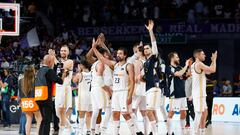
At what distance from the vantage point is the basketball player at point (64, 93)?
58.5 feet

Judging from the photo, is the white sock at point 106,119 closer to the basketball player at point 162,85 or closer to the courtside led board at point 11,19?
the basketball player at point 162,85

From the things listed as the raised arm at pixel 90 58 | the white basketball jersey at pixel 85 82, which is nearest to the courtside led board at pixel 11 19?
the raised arm at pixel 90 58

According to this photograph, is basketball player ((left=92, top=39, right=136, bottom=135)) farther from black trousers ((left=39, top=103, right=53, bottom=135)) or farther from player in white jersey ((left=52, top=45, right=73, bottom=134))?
black trousers ((left=39, top=103, right=53, bottom=135))

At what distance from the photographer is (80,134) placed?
1877cm

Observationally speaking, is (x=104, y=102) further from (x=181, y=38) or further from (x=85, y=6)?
Answer: (x=85, y=6)

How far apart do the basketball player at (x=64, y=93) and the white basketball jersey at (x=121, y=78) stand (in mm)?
1695

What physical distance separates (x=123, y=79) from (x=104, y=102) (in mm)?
1210

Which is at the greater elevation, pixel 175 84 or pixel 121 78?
pixel 121 78

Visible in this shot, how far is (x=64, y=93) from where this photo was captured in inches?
711

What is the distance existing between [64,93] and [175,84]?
10.1 ft

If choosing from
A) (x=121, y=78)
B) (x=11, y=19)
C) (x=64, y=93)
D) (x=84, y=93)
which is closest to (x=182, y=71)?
(x=121, y=78)

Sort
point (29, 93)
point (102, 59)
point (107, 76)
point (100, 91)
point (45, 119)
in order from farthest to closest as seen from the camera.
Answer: point (107, 76) < point (100, 91) < point (102, 59) < point (29, 93) < point (45, 119)

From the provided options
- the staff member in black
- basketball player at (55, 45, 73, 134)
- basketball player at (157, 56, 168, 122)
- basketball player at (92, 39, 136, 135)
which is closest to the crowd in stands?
basketball player at (157, 56, 168, 122)

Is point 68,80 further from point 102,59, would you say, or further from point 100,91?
point 102,59
